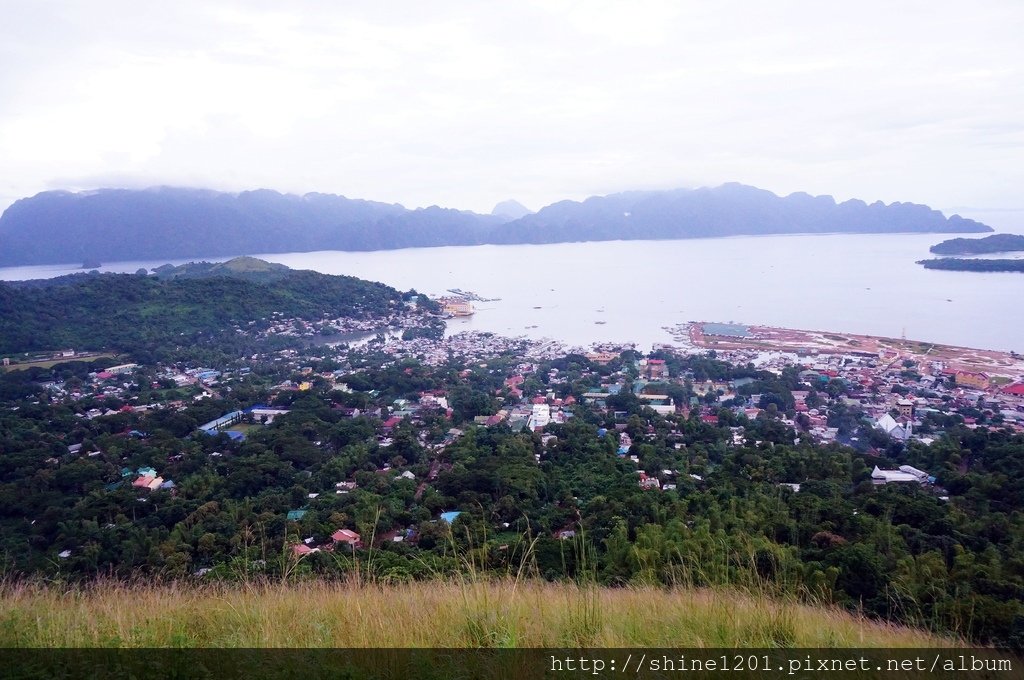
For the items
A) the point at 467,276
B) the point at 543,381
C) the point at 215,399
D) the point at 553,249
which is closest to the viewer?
the point at 215,399

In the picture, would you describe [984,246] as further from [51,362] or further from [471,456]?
[51,362]

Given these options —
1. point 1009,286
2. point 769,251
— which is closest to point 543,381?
point 1009,286

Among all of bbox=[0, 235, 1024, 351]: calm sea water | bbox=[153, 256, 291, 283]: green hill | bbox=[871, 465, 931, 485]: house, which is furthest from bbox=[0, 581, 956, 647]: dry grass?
bbox=[153, 256, 291, 283]: green hill

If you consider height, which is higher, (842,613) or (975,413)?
(842,613)

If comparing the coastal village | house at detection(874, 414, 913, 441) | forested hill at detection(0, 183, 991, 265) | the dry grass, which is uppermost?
forested hill at detection(0, 183, 991, 265)

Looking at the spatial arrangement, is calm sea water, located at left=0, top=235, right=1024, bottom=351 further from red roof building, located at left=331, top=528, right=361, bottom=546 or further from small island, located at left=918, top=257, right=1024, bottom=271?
red roof building, located at left=331, top=528, right=361, bottom=546

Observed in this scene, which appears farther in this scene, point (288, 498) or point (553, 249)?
point (553, 249)

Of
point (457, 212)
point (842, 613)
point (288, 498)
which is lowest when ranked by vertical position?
point (288, 498)

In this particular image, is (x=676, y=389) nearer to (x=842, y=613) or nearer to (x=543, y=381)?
(x=543, y=381)
